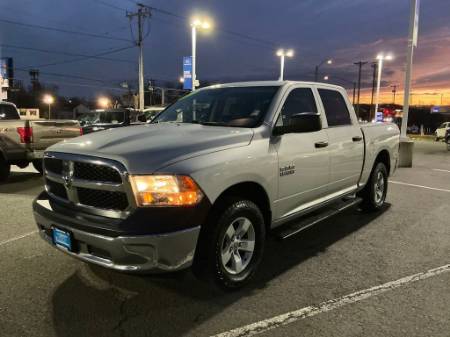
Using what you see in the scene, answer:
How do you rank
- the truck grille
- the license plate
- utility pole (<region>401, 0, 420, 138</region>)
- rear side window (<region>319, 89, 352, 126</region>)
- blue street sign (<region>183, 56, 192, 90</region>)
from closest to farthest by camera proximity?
1. the truck grille
2. the license plate
3. rear side window (<region>319, 89, 352, 126</region>)
4. utility pole (<region>401, 0, 420, 138</region>)
5. blue street sign (<region>183, 56, 192, 90</region>)

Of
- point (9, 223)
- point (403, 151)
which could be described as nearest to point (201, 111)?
point (9, 223)

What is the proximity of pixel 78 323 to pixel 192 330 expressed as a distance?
878 mm

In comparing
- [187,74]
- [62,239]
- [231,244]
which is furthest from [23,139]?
[187,74]

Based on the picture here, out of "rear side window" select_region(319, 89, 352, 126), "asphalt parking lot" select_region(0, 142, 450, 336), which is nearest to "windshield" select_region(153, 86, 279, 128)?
"rear side window" select_region(319, 89, 352, 126)

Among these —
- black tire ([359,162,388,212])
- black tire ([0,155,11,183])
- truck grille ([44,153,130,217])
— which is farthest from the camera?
black tire ([0,155,11,183])

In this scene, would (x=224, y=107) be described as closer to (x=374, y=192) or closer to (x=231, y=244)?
(x=231, y=244)

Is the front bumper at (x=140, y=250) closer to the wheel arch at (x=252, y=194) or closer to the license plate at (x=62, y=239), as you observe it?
the license plate at (x=62, y=239)

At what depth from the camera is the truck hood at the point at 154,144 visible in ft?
10.2

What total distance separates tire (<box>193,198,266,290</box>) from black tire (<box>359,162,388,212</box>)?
314 cm

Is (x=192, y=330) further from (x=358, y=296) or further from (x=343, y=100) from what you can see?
(x=343, y=100)

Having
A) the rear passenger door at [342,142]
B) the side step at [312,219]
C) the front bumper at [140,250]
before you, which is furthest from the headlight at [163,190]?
the rear passenger door at [342,142]

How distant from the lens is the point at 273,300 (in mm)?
3586

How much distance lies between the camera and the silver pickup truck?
10.00ft

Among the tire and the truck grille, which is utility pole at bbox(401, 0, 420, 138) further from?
the truck grille
